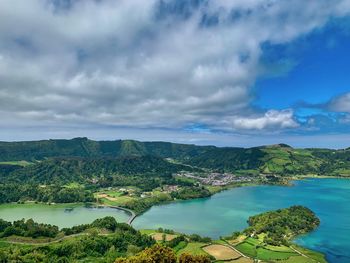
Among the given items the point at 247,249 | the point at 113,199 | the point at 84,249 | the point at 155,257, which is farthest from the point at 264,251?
the point at 113,199

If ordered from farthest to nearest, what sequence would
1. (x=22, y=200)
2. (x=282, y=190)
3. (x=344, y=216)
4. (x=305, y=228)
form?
(x=282, y=190) < (x=22, y=200) < (x=344, y=216) < (x=305, y=228)

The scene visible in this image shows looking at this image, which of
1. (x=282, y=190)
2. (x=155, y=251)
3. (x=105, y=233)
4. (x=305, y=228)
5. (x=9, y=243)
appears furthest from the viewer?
(x=282, y=190)

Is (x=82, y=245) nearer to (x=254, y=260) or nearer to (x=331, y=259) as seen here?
(x=254, y=260)

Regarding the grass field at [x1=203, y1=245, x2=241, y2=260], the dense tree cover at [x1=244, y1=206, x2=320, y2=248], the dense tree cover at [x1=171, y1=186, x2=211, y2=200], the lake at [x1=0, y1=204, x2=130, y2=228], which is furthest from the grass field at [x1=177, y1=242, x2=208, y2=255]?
the dense tree cover at [x1=171, y1=186, x2=211, y2=200]

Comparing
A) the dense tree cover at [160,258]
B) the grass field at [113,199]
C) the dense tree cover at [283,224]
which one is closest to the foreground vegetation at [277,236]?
the dense tree cover at [283,224]

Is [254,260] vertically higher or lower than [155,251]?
lower

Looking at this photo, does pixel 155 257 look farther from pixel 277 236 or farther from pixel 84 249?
pixel 277 236

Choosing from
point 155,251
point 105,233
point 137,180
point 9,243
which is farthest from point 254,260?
point 137,180

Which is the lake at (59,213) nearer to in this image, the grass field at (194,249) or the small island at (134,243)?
the small island at (134,243)
